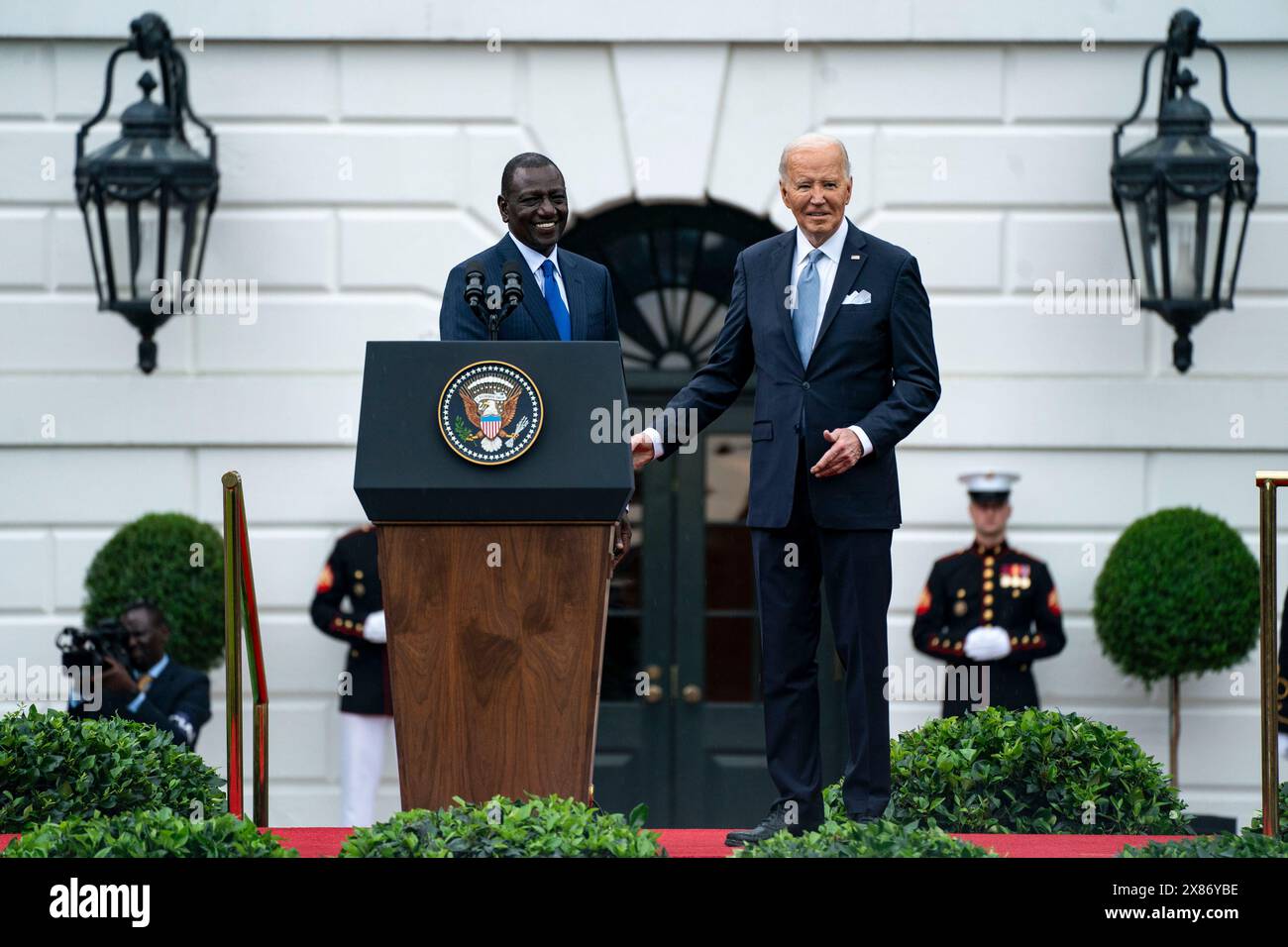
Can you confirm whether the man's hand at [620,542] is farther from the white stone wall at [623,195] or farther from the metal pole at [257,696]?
the white stone wall at [623,195]

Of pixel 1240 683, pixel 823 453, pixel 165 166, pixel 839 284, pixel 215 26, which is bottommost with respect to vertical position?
pixel 1240 683

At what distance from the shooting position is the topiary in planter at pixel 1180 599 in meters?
8.97

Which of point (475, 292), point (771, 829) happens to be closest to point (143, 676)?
point (475, 292)

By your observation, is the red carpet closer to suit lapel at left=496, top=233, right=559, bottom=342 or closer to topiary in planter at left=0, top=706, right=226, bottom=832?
topiary in planter at left=0, top=706, right=226, bottom=832

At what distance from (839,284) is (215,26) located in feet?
18.0

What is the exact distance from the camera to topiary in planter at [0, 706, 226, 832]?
5.61m

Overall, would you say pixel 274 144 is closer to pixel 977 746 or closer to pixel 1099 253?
pixel 1099 253

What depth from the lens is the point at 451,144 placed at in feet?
31.4

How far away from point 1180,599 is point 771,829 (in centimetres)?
448

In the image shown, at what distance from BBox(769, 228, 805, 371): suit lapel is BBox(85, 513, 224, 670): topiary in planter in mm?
4615

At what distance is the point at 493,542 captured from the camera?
192 inches

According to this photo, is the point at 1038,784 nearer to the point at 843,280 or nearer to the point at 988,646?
the point at 843,280
